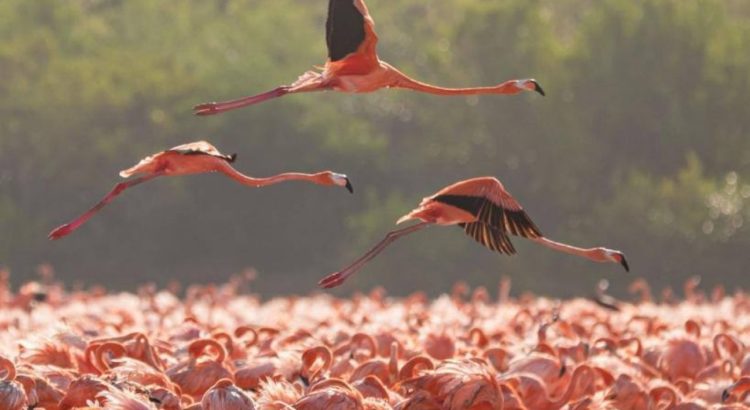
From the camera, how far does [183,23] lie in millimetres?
36250

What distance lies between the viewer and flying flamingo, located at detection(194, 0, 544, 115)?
248 inches

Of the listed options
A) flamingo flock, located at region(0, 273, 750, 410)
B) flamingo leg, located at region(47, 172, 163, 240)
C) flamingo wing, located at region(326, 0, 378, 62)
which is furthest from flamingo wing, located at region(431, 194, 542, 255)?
flamingo leg, located at region(47, 172, 163, 240)

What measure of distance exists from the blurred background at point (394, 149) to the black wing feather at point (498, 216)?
20.3 m

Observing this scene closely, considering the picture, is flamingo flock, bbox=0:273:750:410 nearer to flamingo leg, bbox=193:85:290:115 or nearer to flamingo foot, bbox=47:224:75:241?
flamingo foot, bbox=47:224:75:241

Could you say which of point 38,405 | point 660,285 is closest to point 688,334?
point 38,405

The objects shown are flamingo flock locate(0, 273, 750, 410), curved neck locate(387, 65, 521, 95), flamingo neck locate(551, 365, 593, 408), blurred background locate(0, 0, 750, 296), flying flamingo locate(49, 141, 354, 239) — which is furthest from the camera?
blurred background locate(0, 0, 750, 296)

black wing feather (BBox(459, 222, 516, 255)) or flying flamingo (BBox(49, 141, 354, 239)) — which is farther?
black wing feather (BBox(459, 222, 516, 255))

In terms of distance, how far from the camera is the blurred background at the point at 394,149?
2850 centimetres

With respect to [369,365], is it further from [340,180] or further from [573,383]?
[340,180]

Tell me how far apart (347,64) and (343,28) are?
0.56 ft

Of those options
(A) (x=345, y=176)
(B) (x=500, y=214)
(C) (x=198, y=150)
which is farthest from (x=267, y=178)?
(B) (x=500, y=214)

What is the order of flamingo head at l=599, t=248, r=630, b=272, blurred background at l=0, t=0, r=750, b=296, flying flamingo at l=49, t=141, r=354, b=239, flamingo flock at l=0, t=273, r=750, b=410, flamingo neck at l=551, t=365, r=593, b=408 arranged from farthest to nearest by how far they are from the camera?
1. blurred background at l=0, t=0, r=750, b=296
2. flamingo neck at l=551, t=365, r=593, b=408
3. flamingo head at l=599, t=248, r=630, b=272
4. flying flamingo at l=49, t=141, r=354, b=239
5. flamingo flock at l=0, t=273, r=750, b=410

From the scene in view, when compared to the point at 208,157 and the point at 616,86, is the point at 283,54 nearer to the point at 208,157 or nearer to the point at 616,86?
the point at 616,86

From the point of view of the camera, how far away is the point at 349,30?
639cm
